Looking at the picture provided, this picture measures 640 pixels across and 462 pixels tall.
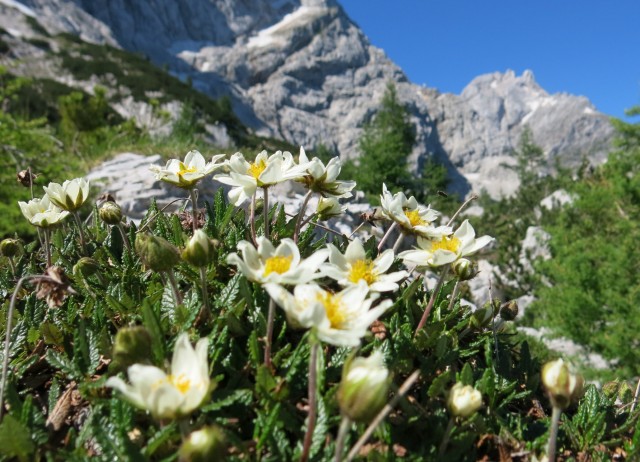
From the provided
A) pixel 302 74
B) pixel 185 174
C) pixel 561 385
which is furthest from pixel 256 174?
pixel 302 74

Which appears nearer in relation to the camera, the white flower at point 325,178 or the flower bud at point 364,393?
the flower bud at point 364,393

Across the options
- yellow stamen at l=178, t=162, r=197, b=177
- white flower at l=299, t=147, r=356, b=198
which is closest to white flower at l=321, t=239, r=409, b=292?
white flower at l=299, t=147, r=356, b=198

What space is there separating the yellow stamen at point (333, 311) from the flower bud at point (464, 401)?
0.30 metres

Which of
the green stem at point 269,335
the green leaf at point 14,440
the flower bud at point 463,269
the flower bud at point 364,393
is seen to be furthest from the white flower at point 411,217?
the green leaf at point 14,440

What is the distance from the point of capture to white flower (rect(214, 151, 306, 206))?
4.61ft

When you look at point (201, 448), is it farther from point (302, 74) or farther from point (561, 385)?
point (302, 74)

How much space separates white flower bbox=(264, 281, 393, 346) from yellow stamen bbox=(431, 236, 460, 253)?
0.42 metres

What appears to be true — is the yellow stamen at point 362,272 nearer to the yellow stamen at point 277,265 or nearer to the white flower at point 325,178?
the yellow stamen at point 277,265

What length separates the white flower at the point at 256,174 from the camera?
A: 1406 mm

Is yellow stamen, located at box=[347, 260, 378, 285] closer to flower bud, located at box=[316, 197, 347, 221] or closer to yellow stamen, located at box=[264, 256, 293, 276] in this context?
yellow stamen, located at box=[264, 256, 293, 276]

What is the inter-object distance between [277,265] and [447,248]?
21.6 inches

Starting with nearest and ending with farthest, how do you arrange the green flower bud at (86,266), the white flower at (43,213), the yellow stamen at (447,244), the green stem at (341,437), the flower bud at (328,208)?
the green stem at (341,437)
the yellow stamen at (447,244)
the green flower bud at (86,266)
the white flower at (43,213)
the flower bud at (328,208)

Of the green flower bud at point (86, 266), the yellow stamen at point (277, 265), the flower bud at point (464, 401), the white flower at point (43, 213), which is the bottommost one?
the flower bud at point (464, 401)

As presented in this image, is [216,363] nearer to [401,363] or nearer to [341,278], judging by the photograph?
[341,278]
